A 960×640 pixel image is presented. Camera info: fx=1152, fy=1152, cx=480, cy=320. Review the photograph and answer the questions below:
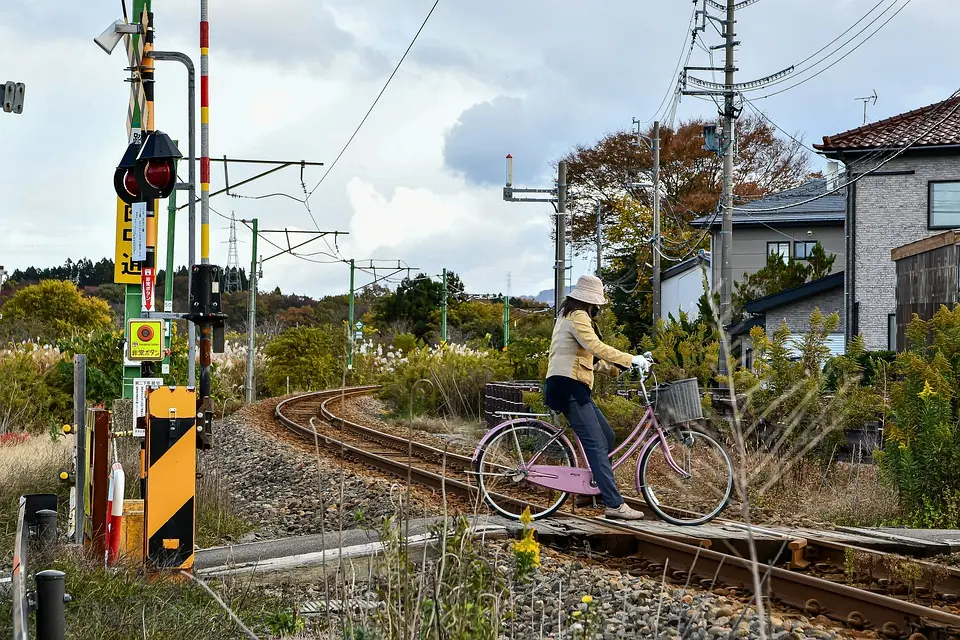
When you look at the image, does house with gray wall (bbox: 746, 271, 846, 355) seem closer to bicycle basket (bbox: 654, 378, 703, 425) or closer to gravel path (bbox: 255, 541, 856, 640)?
bicycle basket (bbox: 654, 378, 703, 425)

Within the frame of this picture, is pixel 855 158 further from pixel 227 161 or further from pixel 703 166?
pixel 703 166

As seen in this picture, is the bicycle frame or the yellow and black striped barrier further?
the bicycle frame

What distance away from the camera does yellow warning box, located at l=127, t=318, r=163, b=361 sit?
8.95m

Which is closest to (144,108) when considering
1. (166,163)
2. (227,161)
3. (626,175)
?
(166,163)

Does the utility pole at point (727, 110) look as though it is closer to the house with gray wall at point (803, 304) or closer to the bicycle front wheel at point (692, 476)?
the house with gray wall at point (803, 304)

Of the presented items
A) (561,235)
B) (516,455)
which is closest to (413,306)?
(561,235)

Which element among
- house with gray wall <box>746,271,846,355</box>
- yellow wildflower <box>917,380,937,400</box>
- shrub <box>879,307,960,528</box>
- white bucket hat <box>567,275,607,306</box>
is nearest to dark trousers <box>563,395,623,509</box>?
white bucket hat <box>567,275,607,306</box>

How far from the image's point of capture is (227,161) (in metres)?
23.9

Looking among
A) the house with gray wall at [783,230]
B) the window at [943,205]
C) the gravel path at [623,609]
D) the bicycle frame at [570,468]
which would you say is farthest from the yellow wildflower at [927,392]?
the house with gray wall at [783,230]

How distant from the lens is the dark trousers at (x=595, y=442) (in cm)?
857

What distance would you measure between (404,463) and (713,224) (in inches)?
1092

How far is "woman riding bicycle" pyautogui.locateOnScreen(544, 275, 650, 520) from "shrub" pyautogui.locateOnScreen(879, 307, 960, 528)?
7.25 ft

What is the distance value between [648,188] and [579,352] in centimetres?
4303

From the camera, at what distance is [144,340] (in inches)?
353
